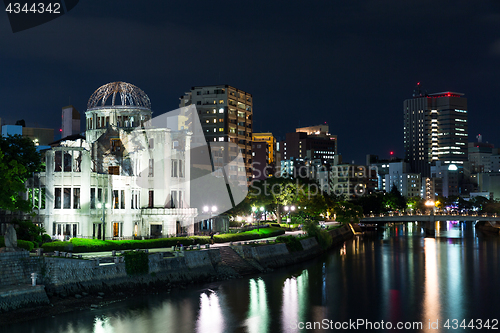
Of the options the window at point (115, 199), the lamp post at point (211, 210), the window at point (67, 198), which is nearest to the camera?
the window at point (67, 198)

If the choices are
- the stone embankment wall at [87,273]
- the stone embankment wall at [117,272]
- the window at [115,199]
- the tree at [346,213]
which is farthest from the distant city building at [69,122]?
the tree at [346,213]

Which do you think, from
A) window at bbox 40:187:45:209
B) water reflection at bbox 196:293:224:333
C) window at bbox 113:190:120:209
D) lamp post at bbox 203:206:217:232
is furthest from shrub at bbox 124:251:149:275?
lamp post at bbox 203:206:217:232

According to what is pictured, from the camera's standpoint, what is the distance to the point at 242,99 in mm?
159750

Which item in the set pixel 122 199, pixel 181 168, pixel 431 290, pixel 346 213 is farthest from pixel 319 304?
pixel 346 213

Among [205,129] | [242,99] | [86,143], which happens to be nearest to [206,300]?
[86,143]

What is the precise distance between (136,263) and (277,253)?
26.2 meters

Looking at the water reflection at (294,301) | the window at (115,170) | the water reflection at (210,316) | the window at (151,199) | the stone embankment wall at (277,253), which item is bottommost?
the water reflection at (294,301)

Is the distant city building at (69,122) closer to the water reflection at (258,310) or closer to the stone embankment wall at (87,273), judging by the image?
the stone embankment wall at (87,273)

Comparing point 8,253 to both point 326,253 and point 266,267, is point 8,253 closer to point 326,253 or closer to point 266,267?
point 266,267

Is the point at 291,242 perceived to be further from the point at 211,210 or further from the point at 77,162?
the point at 77,162

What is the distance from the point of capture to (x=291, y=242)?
75938 millimetres

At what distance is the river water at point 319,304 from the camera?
41.4m

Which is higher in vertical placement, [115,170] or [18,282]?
[115,170]

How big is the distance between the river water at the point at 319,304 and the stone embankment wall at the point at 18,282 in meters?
1.78
